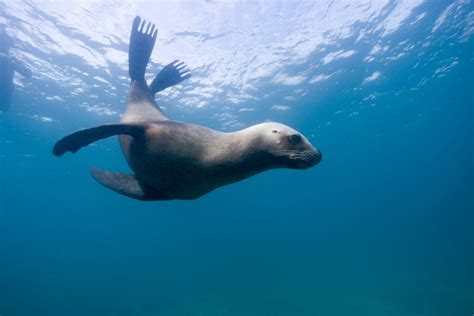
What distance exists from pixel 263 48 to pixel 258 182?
33.3 m

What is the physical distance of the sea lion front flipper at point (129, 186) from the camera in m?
2.92

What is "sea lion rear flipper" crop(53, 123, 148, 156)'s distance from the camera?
9.09ft

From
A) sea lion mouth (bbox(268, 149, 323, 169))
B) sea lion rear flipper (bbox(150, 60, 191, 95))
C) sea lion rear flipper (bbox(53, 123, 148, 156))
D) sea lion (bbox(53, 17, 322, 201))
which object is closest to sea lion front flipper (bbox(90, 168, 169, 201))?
sea lion (bbox(53, 17, 322, 201))

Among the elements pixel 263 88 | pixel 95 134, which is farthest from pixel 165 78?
pixel 263 88

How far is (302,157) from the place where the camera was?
91.9 inches

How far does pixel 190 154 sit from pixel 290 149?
2.87 feet

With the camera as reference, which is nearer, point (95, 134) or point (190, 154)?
point (190, 154)

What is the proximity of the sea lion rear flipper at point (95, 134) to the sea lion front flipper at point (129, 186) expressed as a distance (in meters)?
0.42

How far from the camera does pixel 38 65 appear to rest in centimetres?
1351

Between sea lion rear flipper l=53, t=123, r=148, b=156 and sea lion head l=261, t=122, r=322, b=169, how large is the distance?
1240 mm

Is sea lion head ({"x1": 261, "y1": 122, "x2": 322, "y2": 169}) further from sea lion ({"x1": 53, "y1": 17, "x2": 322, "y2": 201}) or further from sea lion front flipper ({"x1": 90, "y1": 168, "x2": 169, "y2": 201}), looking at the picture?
sea lion front flipper ({"x1": 90, "y1": 168, "x2": 169, "y2": 201})

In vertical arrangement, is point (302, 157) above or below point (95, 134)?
below

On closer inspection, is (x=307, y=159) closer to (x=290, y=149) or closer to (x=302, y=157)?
(x=302, y=157)

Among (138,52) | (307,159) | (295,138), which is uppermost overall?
(138,52)
